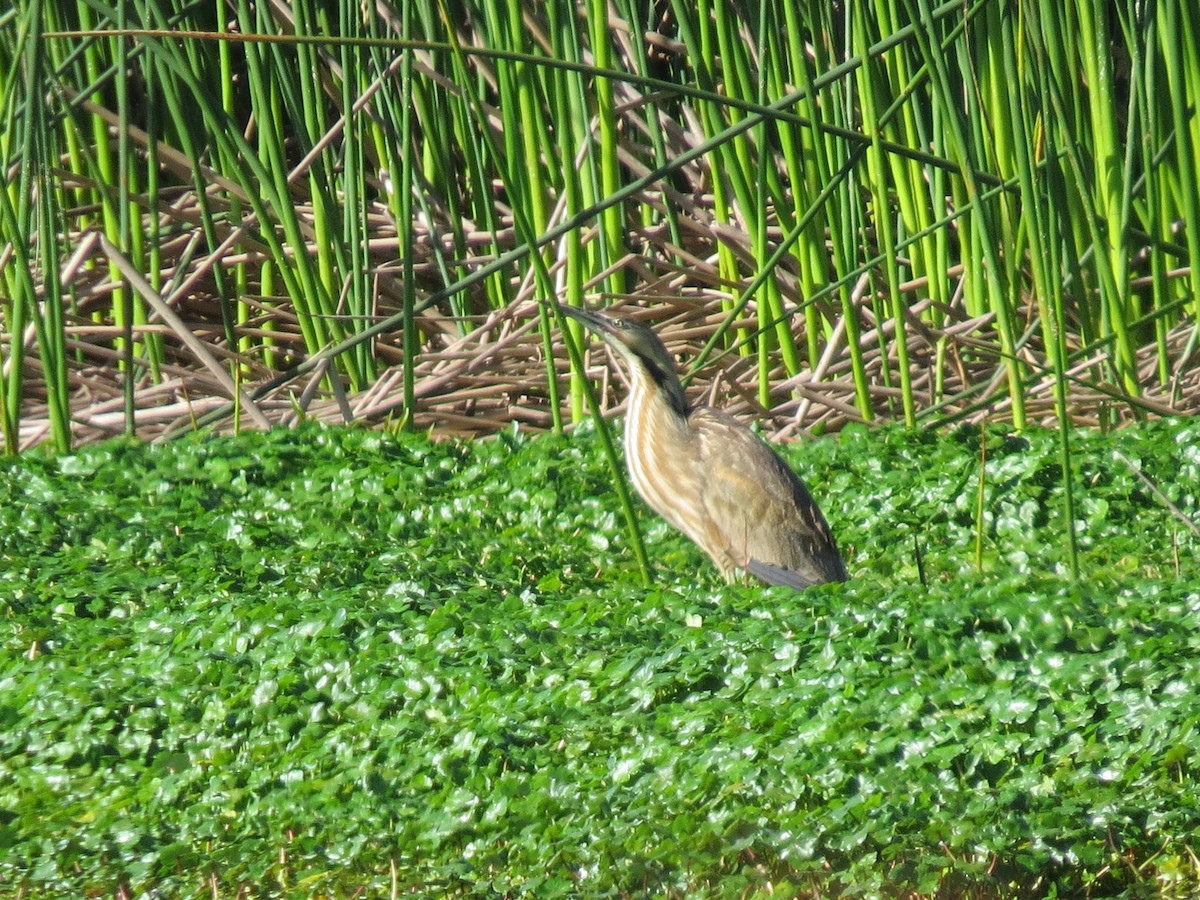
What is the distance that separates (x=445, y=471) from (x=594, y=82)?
5.14 ft

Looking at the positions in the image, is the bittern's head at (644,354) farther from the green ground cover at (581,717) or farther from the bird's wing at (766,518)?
the green ground cover at (581,717)

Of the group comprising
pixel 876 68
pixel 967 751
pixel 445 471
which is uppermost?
pixel 876 68

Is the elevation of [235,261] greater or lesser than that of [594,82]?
lesser

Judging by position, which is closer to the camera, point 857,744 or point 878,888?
point 878,888

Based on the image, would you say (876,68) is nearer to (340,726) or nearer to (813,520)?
(813,520)

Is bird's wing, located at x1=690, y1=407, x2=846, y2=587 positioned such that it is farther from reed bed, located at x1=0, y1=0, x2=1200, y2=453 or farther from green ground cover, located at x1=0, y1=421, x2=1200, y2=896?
reed bed, located at x1=0, y1=0, x2=1200, y2=453

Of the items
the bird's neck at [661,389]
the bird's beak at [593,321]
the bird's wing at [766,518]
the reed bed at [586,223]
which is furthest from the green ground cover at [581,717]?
the reed bed at [586,223]

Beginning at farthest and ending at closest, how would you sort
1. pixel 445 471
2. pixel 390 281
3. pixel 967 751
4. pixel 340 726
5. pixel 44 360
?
pixel 390 281 → pixel 445 471 → pixel 44 360 → pixel 340 726 → pixel 967 751

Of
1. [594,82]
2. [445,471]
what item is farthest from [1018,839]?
[594,82]

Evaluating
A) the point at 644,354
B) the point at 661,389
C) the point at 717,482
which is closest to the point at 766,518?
the point at 717,482

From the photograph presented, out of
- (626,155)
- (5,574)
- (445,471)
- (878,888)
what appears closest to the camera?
(878,888)

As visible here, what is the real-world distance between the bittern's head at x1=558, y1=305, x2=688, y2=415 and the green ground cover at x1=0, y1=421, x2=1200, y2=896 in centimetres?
51

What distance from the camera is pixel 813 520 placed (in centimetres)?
429

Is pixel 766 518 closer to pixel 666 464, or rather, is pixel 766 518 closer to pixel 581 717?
pixel 666 464
